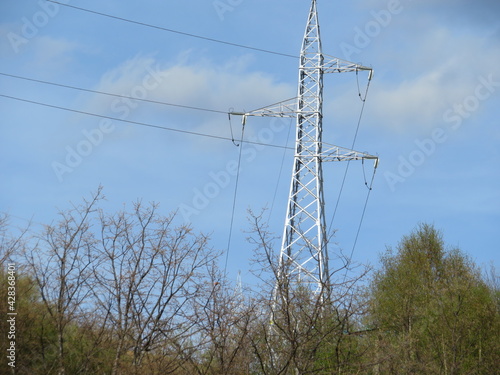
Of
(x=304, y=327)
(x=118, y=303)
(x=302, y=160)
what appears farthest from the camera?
(x=302, y=160)

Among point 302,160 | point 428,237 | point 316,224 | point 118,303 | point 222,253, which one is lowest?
point 118,303

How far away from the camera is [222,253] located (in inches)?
739

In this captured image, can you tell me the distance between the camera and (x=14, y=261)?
780 inches

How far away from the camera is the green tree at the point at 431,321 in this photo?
2219 centimetres

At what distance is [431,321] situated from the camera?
27531 mm

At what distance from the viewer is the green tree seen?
72.8ft

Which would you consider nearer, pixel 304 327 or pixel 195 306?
pixel 304 327

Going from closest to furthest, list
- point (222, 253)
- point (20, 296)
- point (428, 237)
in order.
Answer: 1. point (222, 253)
2. point (20, 296)
3. point (428, 237)

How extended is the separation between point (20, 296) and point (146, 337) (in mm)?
5914

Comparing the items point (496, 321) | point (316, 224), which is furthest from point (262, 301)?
point (496, 321)

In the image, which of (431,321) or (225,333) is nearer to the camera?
(225,333)

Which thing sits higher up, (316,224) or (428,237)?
(428,237)

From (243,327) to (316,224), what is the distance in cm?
686

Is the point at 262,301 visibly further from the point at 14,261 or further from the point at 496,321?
the point at 496,321
